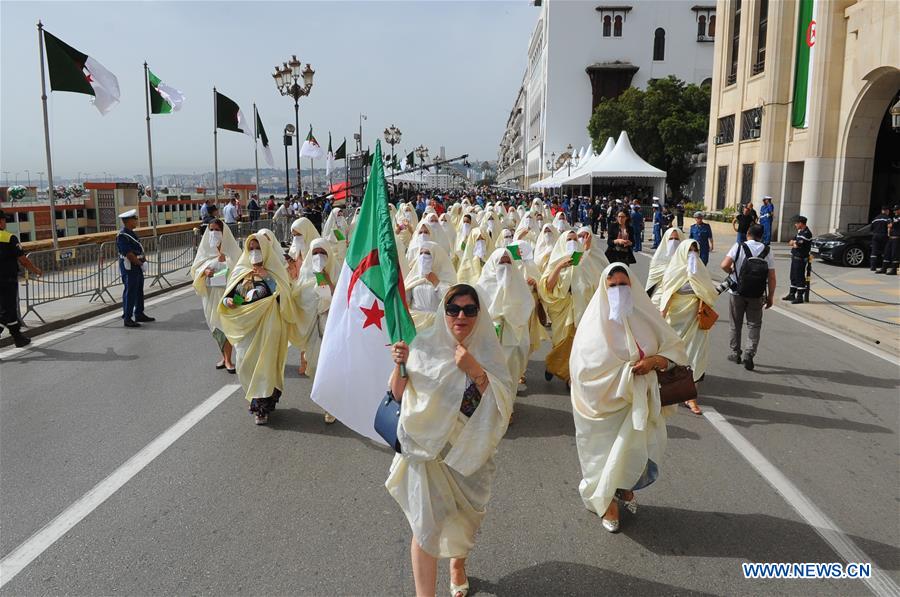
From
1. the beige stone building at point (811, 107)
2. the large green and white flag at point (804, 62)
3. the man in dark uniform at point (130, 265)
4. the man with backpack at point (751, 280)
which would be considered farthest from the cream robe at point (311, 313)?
the large green and white flag at point (804, 62)

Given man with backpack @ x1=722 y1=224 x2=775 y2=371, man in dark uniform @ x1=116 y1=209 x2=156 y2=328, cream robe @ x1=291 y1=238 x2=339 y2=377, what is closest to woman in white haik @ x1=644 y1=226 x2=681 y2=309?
man with backpack @ x1=722 y1=224 x2=775 y2=371

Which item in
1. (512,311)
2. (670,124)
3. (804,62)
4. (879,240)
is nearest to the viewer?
(512,311)

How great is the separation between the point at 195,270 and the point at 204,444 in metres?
3.17

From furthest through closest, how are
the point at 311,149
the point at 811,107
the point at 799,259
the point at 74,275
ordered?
1. the point at 311,149
2. the point at 811,107
3. the point at 799,259
4. the point at 74,275

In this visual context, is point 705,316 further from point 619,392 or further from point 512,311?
point 619,392

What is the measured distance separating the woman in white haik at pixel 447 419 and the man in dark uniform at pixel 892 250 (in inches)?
687

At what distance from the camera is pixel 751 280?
8109mm

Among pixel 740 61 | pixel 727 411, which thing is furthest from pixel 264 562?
pixel 740 61

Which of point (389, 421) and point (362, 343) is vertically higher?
point (362, 343)

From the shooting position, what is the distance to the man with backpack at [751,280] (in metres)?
8.11

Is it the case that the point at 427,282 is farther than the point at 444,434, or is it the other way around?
the point at 427,282

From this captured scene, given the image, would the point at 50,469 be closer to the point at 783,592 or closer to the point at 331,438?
the point at 331,438

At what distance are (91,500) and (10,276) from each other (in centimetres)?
610

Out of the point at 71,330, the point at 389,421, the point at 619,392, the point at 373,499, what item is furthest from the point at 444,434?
the point at 71,330
